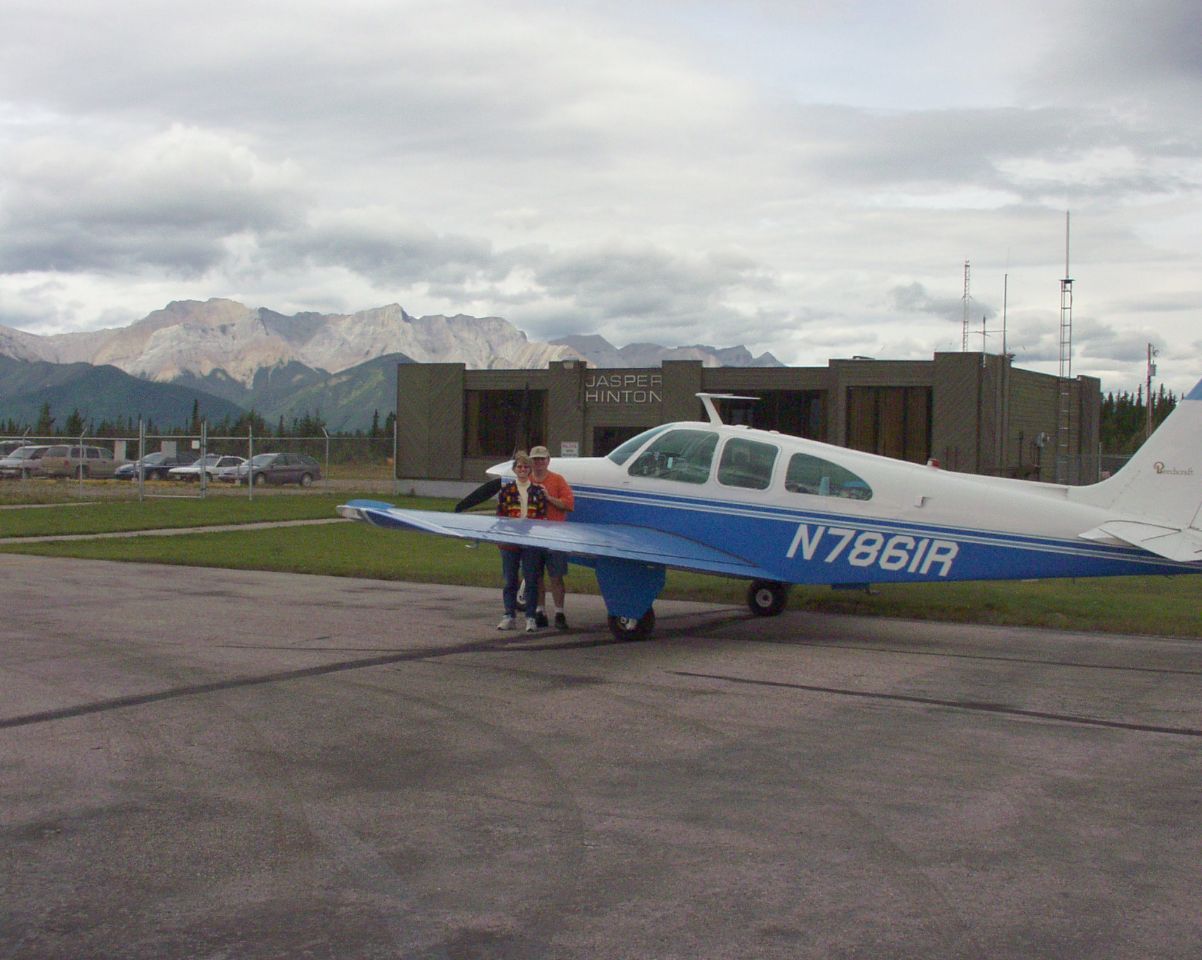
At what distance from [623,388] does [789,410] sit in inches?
228

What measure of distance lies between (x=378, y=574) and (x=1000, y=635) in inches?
338

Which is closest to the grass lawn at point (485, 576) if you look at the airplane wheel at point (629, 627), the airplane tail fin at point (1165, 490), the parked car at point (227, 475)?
the airplane tail fin at point (1165, 490)

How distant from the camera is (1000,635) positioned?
1258 centimetres

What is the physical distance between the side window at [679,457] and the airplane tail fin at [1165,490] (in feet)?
12.3

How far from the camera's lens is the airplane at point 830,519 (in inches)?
435

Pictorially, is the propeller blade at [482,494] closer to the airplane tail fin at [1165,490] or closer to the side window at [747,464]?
the side window at [747,464]

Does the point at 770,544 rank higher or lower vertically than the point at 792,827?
higher

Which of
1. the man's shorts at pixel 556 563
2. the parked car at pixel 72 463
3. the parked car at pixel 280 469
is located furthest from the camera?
the parked car at pixel 72 463

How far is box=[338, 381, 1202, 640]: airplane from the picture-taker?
11.0m

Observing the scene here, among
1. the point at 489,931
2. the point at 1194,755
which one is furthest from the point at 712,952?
the point at 1194,755

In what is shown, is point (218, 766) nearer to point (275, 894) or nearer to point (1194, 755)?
point (275, 894)

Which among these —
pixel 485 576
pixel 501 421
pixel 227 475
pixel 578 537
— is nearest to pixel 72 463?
pixel 227 475

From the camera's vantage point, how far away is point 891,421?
3547 cm

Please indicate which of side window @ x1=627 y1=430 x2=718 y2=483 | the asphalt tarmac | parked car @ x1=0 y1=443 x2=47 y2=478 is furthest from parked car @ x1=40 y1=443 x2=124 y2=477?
the asphalt tarmac
